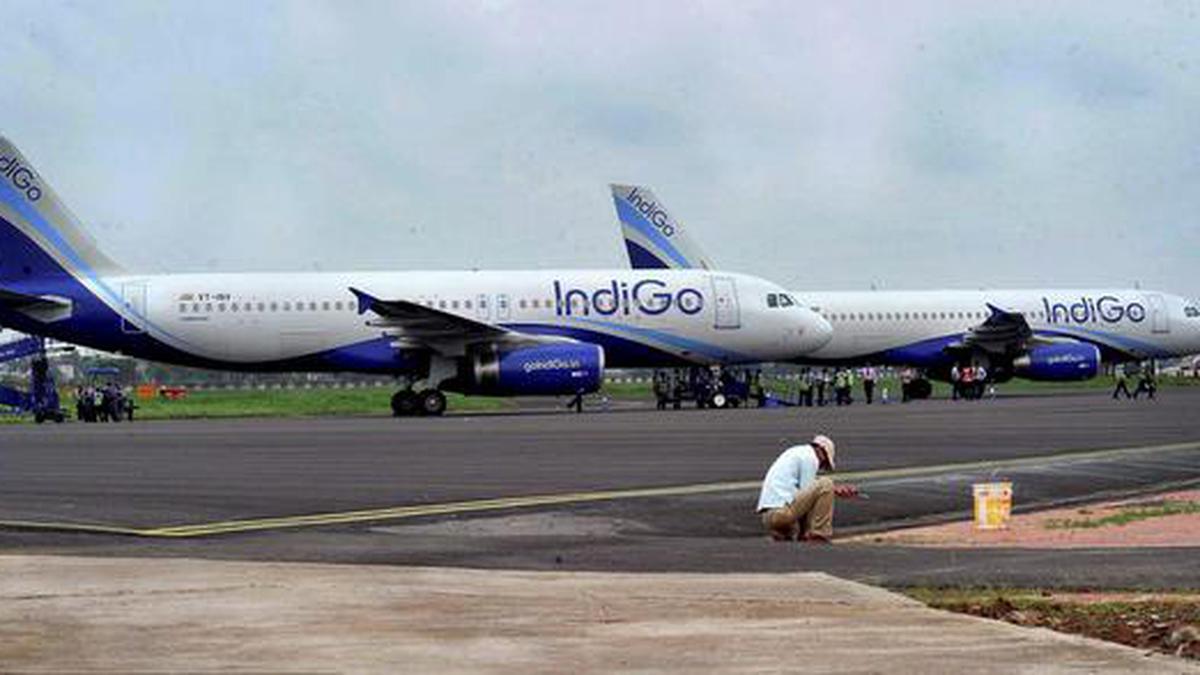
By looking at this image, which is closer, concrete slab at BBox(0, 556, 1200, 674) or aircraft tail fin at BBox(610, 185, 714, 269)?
concrete slab at BBox(0, 556, 1200, 674)

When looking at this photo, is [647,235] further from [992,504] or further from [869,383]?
[992,504]

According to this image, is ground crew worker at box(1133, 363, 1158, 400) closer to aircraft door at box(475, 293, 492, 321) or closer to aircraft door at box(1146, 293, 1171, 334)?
aircraft door at box(1146, 293, 1171, 334)

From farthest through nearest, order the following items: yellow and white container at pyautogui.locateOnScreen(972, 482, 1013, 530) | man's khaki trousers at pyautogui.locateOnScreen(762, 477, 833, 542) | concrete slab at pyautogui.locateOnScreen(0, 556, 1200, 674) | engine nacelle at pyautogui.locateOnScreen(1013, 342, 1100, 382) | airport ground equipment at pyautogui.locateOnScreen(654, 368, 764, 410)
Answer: engine nacelle at pyautogui.locateOnScreen(1013, 342, 1100, 382) < airport ground equipment at pyautogui.locateOnScreen(654, 368, 764, 410) < yellow and white container at pyautogui.locateOnScreen(972, 482, 1013, 530) < man's khaki trousers at pyautogui.locateOnScreen(762, 477, 833, 542) < concrete slab at pyautogui.locateOnScreen(0, 556, 1200, 674)

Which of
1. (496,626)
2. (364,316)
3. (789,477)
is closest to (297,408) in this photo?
(364,316)

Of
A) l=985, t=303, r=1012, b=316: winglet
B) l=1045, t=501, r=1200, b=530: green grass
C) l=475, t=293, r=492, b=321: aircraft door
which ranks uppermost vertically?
l=985, t=303, r=1012, b=316: winglet

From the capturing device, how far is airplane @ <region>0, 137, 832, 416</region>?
51.9 metres

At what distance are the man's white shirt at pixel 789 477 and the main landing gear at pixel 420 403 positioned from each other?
3465 centimetres

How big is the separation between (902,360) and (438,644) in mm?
60054

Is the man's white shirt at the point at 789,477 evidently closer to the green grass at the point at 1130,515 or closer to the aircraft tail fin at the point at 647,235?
the green grass at the point at 1130,515

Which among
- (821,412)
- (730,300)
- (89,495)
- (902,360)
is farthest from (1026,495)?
(902,360)

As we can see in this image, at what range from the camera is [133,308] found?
5241cm

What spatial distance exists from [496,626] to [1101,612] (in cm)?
345

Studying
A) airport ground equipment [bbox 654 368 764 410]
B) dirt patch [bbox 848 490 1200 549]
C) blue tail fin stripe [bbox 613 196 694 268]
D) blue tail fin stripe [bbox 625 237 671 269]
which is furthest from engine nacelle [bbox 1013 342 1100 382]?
dirt patch [bbox 848 490 1200 549]

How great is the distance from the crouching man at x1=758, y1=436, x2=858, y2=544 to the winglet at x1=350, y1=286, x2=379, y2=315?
3197 centimetres
